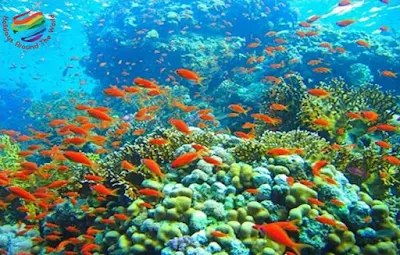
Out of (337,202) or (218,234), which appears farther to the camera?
(337,202)

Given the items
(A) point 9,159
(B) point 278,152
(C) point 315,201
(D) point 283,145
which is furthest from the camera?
(A) point 9,159

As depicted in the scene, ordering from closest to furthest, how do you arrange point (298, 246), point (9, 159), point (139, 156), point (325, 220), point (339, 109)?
1. point (298, 246)
2. point (325, 220)
3. point (139, 156)
4. point (339, 109)
5. point (9, 159)

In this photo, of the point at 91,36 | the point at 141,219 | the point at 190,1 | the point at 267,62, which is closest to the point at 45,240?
the point at 141,219

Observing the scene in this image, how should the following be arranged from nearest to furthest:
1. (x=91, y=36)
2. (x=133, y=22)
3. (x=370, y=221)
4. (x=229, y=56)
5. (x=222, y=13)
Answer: (x=370, y=221)
(x=229, y=56)
(x=222, y=13)
(x=133, y=22)
(x=91, y=36)

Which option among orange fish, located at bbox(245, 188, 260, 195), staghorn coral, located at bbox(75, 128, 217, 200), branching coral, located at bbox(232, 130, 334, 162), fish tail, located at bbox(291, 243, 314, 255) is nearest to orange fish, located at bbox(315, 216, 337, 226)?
fish tail, located at bbox(291, 243, 314, 255)

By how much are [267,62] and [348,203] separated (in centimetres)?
1144

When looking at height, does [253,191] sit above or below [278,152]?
below

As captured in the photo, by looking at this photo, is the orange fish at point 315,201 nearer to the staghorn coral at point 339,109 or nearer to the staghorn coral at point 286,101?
the staghorn coral at point 339,109

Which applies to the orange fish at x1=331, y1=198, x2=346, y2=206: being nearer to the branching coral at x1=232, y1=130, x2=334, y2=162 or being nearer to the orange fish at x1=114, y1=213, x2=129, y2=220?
the branching coral at x1=232, y1=130, x2=334, y2=162

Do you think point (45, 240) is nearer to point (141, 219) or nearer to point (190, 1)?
point (141, 219)

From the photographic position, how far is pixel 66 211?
5.90 meters

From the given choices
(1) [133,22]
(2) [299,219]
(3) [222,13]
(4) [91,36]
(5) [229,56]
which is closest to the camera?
(2) [299,219]

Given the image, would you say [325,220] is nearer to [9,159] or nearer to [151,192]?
[151,192]

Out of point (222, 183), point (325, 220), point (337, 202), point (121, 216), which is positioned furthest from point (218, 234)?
point (337, 202)
